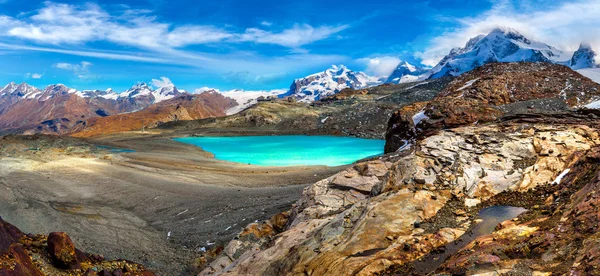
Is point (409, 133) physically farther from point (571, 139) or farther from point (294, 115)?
point (294, 115)

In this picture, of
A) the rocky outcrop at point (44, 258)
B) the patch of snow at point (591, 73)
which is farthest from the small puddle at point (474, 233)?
the patch of snow at point (591, 73)

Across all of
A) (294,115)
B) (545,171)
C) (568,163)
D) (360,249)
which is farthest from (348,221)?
(294,115)

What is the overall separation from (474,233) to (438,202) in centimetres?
195

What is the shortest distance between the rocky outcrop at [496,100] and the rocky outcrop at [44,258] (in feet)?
92.0

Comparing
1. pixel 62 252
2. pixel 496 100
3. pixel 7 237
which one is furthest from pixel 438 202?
pixel 496 100

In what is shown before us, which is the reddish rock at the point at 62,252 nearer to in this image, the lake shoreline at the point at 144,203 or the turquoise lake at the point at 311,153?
the lake shoreline at the point at 144,203

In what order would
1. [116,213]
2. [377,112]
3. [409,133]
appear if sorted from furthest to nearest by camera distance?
[377,112] < [409,133] < [116,213]

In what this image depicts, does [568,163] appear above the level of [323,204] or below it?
above

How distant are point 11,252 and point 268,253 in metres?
8.44

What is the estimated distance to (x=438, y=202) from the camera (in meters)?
11.7

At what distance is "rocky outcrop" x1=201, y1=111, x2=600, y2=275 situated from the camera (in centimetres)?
955

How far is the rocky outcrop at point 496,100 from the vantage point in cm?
3419

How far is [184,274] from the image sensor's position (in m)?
18.1

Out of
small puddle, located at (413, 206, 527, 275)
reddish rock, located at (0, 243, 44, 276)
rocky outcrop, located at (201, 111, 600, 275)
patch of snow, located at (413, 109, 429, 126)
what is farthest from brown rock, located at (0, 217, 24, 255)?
patch of snow, located at (413, 109, 429, 126)
